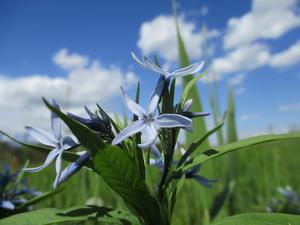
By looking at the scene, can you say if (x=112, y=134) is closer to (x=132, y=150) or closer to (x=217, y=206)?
(x=132, y=150)

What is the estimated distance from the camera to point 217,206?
5.74ft

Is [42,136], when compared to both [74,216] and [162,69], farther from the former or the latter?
[162,69]

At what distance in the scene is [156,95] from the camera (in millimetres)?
759

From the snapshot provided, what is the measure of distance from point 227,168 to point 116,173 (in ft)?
5.11

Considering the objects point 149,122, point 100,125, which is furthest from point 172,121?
point 100,125

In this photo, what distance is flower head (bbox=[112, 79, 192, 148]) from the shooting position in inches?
26.2

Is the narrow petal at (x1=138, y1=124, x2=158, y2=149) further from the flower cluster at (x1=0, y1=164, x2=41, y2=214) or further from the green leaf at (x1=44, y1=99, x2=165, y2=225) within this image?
the flower cluster at (x1=0, y1=164, x2=41, y2=214)

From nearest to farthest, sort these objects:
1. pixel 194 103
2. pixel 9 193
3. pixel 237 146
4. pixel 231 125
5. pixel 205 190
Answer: pixel 237 146 < pixel 9 193 < pixel 194 103 < pixel 205 190 < pixel 231 125

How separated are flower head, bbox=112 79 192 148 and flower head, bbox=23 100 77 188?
124mm

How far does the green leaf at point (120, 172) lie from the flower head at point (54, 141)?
0.09 m

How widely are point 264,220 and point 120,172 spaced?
273mm

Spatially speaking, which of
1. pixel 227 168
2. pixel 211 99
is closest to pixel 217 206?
pixel 227 168

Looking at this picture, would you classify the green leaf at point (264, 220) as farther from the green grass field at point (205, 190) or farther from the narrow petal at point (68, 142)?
the green grass field at point (205, 190)

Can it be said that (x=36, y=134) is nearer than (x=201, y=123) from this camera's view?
Yes
